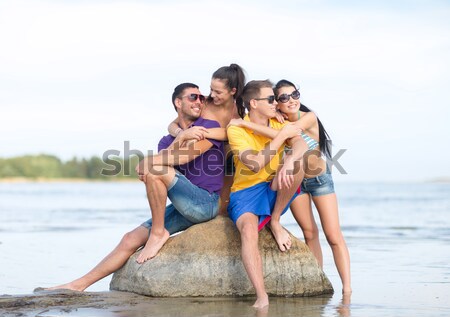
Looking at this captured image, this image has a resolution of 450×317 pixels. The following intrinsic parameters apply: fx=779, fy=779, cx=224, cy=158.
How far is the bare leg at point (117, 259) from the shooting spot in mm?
7109

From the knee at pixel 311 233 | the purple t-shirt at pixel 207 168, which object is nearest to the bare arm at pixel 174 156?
the purple t-shirt at pixel 207 168

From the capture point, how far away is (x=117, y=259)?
7180 millimetres

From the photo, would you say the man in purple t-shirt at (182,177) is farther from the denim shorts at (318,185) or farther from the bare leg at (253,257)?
the denim shorts at (318,185)

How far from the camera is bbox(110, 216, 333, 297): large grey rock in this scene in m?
6.86

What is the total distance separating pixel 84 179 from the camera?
77812 mm

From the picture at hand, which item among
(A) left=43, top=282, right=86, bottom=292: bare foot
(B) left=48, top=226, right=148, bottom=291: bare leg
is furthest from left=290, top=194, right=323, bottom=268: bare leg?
(A) left=43, top=282, right=86, bottom=292: bare foot

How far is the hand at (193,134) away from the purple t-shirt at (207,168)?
200 millimetres

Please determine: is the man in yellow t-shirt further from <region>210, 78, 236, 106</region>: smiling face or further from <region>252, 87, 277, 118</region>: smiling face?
<region>210, 78, 236, 106</region>: smiling face

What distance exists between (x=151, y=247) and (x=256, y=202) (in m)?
1.05

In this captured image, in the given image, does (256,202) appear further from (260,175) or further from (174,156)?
(174,156)

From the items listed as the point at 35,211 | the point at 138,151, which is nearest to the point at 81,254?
the point at 138,151

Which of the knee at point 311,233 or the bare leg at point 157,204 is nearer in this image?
the bare leg at point 157,204


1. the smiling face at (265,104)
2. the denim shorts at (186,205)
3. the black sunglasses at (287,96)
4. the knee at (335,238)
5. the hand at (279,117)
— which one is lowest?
the knee at (335,238)

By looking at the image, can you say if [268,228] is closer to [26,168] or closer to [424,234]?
[424,234]
